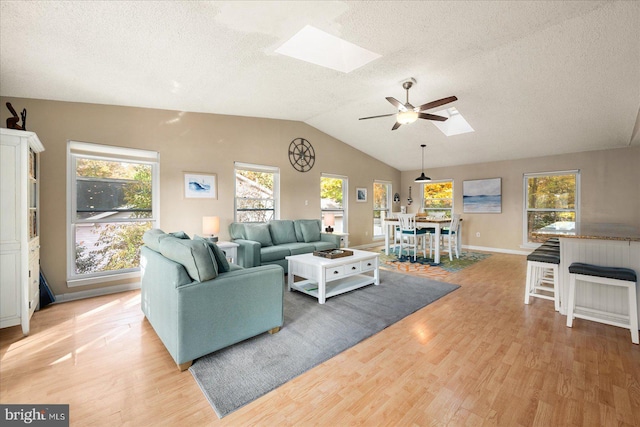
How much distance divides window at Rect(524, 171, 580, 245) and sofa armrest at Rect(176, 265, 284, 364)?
6.11m

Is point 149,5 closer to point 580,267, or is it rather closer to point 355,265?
point 355,265

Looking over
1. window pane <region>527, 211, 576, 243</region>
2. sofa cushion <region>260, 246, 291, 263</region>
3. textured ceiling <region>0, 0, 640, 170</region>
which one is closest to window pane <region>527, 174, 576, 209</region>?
window pane <region>527, 211, 576, 243</region>

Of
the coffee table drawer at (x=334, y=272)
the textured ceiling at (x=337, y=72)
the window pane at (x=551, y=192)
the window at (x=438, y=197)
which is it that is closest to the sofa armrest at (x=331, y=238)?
the coffee table drawer at (x=334, y=272)

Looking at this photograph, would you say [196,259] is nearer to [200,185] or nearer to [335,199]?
[200,185]

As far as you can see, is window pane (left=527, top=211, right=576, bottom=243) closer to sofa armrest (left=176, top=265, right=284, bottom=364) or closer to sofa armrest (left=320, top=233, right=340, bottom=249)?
sofa armrest (left=320, top=233, right=340, bottom=249)

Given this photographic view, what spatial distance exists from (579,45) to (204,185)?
5069 mm

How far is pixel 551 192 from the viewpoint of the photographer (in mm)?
6137

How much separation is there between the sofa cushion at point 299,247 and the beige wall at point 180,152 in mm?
959

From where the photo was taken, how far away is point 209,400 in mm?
1613

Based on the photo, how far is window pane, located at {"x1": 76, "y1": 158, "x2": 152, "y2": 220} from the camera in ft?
11.6

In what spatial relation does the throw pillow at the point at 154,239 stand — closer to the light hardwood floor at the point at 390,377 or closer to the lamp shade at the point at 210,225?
the light hardwood floor at the point at 390,377

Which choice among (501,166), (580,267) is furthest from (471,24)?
(501,166)

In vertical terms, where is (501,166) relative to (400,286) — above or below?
above

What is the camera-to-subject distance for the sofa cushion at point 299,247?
446 centimetres
